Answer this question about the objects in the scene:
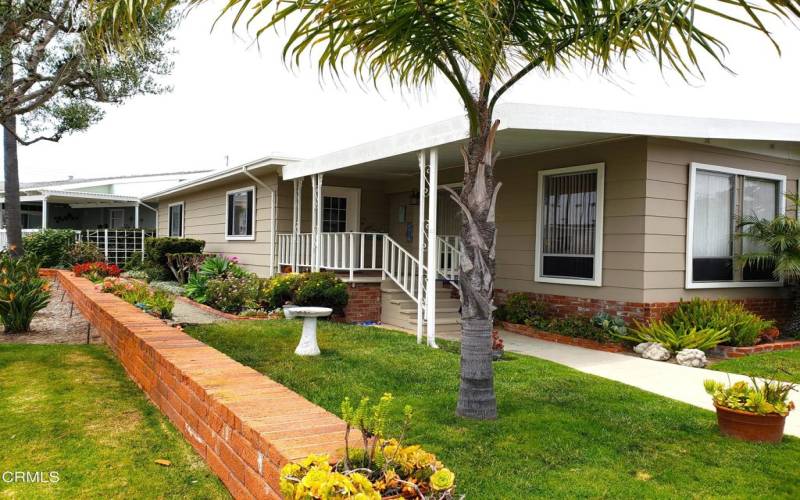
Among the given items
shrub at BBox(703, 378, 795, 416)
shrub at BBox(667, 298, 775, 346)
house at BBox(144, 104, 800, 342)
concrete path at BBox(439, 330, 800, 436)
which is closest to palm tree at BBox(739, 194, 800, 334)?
house at BBox(144, 104, 800, 342)

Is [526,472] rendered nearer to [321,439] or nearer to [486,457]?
[486,457]

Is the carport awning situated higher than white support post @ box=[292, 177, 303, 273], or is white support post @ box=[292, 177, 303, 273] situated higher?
the carport awning

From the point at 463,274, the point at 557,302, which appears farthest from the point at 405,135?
the point at 463,274

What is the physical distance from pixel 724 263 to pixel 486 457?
24.5 ft

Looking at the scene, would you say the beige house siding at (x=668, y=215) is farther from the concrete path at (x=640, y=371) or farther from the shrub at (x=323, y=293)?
the shrub at (x=323, y=293)

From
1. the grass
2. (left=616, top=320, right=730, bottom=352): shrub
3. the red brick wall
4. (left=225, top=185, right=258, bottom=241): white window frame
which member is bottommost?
the grass

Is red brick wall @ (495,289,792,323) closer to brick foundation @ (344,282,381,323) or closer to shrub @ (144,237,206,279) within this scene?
brick foundation @ (344,282,381,323)

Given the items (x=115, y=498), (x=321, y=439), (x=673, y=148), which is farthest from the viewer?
(x=673, y=148)

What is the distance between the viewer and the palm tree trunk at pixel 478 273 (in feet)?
14.4

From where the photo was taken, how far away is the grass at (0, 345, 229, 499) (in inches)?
131

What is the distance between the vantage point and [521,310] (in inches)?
Answer: 390

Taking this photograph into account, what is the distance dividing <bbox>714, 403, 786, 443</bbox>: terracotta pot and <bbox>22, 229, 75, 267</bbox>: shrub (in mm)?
19822

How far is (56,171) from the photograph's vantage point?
39.6 metres

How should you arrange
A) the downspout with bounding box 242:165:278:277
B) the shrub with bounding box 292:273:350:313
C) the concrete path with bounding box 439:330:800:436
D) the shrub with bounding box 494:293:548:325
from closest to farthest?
1. the concrete path with bounding box 439:330:800:436
2. the shrub with bounding box 494:293:548:325
3. the shrub with bounding box 292:273:350:313
4. the downspout with bounding box 242:165:278:277
